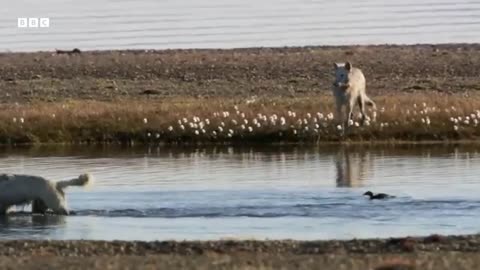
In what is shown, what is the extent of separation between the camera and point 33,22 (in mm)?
63875

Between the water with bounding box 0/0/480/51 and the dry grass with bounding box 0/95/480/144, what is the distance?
754 inches

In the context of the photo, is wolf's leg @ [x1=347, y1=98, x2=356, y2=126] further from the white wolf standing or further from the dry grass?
the dry grass

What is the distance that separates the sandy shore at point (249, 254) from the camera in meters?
14.3

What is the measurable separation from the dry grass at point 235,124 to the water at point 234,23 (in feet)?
62.8

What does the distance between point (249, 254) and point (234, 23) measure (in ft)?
152

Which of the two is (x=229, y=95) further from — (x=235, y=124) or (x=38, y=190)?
(x=38, y=190)

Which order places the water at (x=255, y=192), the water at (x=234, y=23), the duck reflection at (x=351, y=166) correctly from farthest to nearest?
the water at (x=234, y=23) → the duck reflection at (x=351, y=166) → the water at (x=255, y=192)

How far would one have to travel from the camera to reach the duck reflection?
23094 millimetres

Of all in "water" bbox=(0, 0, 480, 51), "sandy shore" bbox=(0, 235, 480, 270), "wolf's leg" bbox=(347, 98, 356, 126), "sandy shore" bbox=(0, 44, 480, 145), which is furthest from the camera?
"water" bbox=(0, 0, 480, 51)

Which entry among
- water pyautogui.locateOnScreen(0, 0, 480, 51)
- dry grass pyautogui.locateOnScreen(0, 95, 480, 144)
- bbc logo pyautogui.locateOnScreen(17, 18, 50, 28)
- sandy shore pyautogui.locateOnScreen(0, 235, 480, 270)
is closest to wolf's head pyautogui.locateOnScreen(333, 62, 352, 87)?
dry grass pyautogui.locateOnScreen(0, 95, 480, 144)

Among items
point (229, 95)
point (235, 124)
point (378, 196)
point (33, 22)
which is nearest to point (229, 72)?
point (229, 95)

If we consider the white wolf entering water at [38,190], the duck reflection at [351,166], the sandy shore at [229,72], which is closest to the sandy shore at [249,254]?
the white wolf entering water at [38,190]

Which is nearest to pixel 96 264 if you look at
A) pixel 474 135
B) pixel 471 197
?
pixel 471 197

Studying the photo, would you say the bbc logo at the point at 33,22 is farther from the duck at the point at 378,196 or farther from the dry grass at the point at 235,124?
the duck at the point at 378,196
